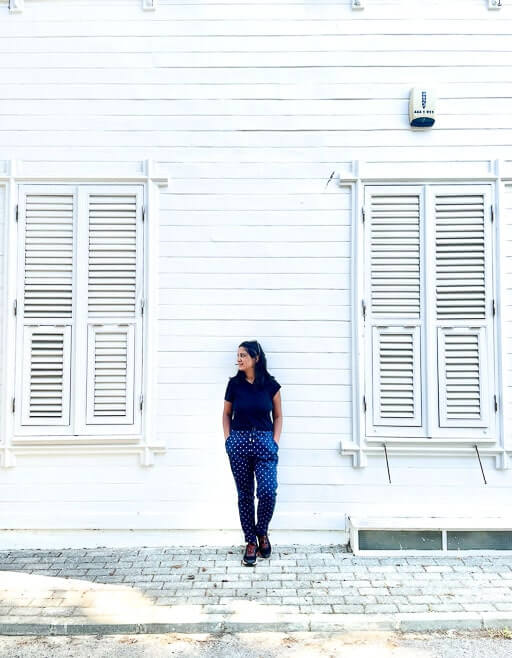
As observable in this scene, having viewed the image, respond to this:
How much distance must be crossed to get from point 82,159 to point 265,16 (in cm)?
210

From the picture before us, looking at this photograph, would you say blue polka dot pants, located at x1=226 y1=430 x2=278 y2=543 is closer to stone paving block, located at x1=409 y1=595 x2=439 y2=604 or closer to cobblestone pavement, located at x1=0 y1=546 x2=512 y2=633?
cobblestone pavement, located at x1=0 y1=546 x2=512 y2=633

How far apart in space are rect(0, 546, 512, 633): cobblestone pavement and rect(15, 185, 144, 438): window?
1.11 meters

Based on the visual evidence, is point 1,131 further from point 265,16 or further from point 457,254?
point 457,254

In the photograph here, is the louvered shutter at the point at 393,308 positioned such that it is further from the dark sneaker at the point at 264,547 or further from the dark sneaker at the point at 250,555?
the dark sneaker at the point at 250,555

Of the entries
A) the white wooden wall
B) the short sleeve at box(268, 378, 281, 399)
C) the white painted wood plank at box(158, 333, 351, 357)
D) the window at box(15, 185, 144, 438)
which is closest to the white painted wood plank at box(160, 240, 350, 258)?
the white wooden wall

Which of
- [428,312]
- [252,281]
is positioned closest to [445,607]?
[428,312]

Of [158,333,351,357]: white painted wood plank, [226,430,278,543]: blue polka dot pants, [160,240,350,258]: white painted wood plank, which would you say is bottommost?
[226,430,278,543]: blue polka dot pants

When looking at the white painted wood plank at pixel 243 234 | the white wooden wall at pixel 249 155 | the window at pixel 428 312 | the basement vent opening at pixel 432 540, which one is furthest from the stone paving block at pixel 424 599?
the white painted wood plank at pixel 243 234

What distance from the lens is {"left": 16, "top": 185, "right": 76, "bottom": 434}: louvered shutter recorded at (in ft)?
16.5

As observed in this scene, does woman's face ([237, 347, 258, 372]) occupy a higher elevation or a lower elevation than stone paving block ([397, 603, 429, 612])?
higher

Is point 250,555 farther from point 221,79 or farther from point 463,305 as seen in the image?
point 221,79

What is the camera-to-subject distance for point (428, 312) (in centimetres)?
507

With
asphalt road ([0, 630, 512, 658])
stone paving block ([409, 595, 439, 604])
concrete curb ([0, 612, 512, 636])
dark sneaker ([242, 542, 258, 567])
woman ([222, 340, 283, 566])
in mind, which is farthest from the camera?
woman ([222, 340, 283, 566])

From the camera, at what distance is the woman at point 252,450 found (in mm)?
4605
